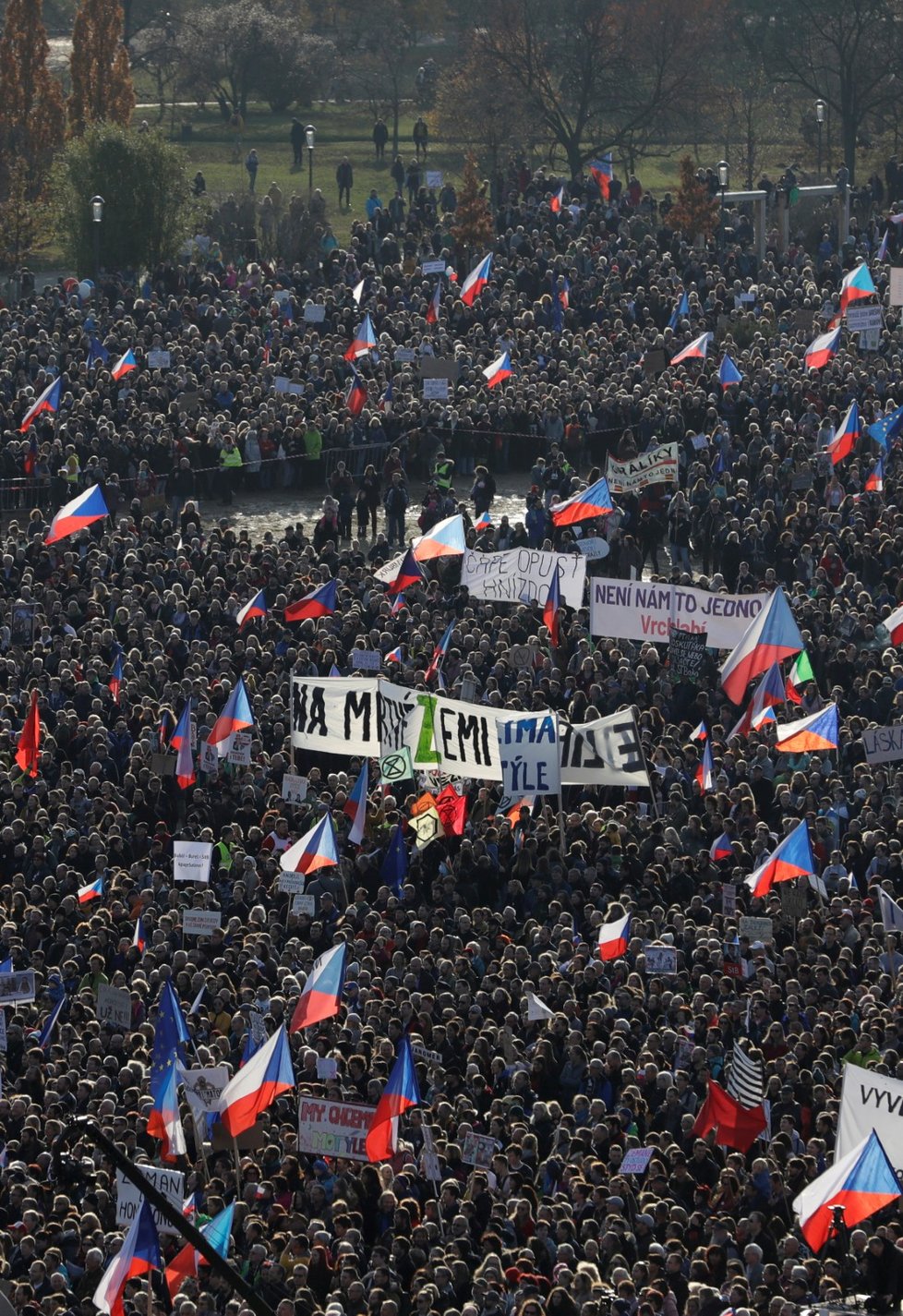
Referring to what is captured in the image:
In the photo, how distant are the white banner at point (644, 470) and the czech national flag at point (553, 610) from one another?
16.4 feet

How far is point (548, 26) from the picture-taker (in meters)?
76.4

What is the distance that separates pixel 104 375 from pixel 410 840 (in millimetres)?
18368

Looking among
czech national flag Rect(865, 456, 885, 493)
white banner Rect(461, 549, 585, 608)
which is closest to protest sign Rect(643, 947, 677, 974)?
white banner Rect(461, 549, 585, 608)

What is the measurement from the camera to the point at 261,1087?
2150cm

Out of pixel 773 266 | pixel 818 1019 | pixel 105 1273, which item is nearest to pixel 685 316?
pixel 773 266

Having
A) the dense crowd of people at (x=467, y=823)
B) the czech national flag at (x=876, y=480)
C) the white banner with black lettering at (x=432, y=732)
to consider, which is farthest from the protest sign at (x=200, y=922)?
the czech national flag at (x=876, y=480)

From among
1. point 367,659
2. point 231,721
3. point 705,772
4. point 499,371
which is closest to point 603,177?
point 499,371

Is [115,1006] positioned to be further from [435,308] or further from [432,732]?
[435,308]

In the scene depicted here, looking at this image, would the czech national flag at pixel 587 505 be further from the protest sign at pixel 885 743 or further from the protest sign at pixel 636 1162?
the protest sign at pixel 636 1162

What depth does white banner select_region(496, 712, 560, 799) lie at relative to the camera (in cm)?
2686

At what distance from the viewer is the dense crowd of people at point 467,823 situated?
19.4 m

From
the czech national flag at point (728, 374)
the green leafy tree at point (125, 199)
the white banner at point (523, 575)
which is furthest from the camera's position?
the green leafy tree at point (125, 199)

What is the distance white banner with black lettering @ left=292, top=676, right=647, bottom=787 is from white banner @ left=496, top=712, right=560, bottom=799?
0.35 meters

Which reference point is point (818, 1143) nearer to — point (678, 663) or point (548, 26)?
point (678, 663)
